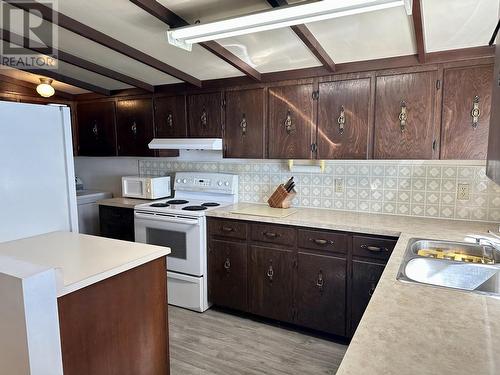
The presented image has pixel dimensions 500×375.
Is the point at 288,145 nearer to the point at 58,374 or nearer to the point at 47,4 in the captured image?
the point at 47,4

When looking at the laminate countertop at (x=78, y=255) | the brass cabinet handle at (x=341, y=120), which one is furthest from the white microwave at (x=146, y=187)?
the brass cabinet handle at (x=341, y=120)

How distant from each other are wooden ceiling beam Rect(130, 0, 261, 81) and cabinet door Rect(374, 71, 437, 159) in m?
1.06

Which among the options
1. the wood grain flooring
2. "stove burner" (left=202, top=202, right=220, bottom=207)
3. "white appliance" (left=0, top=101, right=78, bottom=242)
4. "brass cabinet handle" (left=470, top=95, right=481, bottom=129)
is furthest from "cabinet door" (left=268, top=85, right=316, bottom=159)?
"white appliance" (left=0, top=101, right=78, bottom=242)

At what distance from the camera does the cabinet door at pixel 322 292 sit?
253 centimetres

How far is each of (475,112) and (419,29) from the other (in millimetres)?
728

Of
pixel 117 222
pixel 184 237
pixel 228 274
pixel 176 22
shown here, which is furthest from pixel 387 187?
pixel 117 222

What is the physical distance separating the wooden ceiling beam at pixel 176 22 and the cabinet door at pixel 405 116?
1.06 m

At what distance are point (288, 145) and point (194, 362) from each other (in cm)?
182

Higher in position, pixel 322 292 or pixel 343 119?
pixel 343 119

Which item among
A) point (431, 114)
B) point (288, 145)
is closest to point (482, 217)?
point (431, 114)

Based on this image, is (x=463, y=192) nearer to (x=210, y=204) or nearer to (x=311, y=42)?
(x=311, y=42)

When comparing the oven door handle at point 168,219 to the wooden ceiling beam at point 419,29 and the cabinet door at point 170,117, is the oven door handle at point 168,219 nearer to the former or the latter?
the cabinet door at point 170,117

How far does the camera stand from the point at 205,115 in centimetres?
326

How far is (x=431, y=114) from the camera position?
2.35 metres
